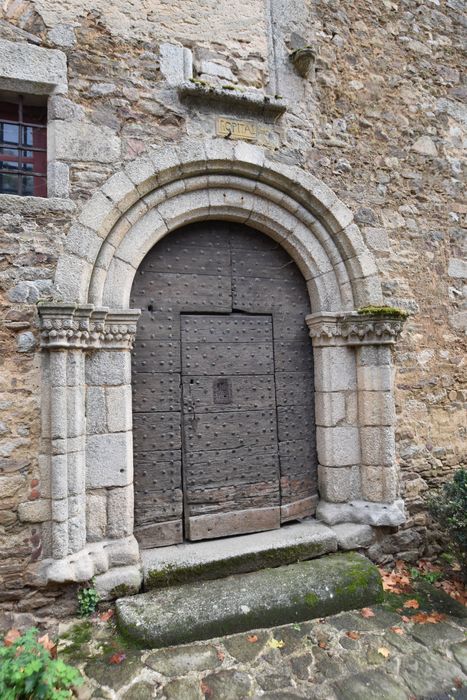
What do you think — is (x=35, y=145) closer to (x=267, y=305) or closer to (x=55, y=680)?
(x=267, y=305)

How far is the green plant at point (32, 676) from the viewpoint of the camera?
1972 mm

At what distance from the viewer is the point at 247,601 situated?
2.84 metres

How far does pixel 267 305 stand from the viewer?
380 centimetres

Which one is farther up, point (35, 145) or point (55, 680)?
point (35, 145)

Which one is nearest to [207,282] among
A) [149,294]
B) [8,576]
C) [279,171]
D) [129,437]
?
[149,294]

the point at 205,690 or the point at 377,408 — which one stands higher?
the point at 377,408

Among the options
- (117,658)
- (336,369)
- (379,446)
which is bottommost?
(117,658)

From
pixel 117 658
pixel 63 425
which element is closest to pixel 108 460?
pixel 63 425

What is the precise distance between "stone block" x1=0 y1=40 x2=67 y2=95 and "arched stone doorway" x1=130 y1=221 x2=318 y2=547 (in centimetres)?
136

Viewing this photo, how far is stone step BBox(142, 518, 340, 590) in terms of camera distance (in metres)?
3.04

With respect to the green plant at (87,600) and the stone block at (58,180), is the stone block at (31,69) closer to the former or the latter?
the stone block at (58,180)

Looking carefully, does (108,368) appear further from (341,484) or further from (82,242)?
(341,484)

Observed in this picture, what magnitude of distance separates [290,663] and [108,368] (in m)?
2.20

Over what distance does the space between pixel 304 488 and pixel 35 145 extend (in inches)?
140
